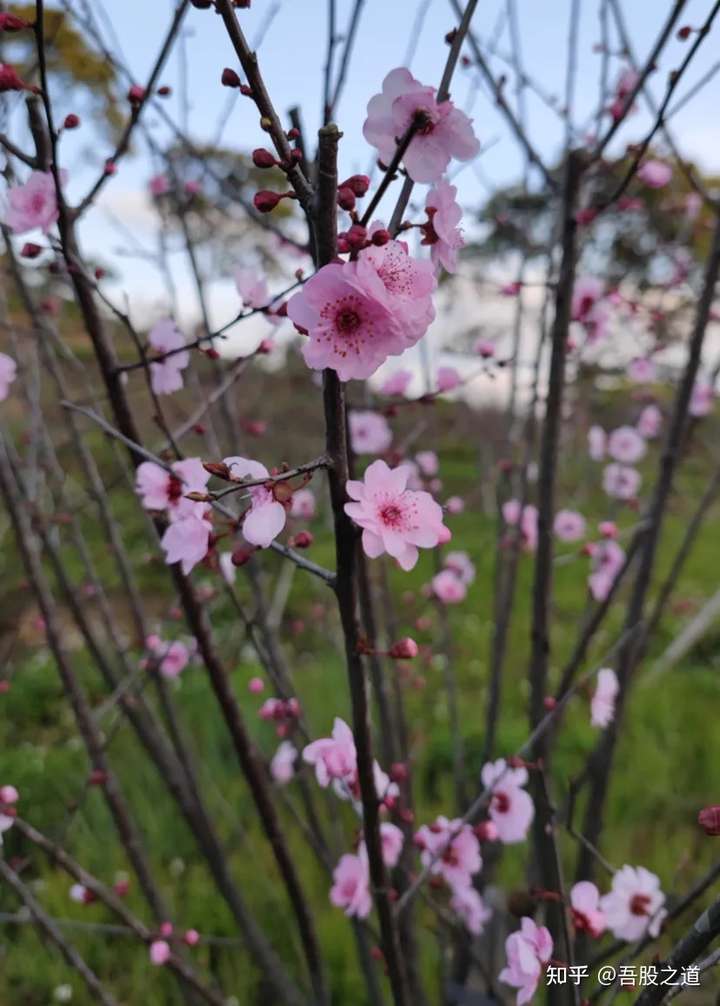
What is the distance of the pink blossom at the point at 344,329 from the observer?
655 millimetres

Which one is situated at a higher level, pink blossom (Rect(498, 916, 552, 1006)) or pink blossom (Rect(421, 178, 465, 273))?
pink blossom (Rect(421, 178, 465, 273))

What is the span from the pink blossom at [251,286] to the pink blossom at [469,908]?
112cm

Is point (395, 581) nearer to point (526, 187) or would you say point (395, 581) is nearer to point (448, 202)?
point (526, 187)

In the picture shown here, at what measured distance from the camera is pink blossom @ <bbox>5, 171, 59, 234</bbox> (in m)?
1.13

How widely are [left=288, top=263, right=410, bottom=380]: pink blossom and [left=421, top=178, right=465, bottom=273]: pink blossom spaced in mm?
100

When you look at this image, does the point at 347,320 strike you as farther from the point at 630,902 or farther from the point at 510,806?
the point at 630,902

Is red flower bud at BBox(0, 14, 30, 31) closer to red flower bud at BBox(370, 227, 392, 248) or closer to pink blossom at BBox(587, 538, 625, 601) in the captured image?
red flower bud at BBox(370, 227, 392, 248)

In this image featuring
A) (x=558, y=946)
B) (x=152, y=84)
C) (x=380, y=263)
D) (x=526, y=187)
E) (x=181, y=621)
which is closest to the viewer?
(x=380, y=263)

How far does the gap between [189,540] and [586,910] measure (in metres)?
0.82

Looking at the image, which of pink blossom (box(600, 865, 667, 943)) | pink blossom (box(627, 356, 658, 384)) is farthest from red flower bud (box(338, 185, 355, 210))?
pink blossom (box(627, 356, 658, 384))

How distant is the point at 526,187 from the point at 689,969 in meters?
1.78

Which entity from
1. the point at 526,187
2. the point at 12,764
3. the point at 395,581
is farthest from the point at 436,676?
the point at 526,187

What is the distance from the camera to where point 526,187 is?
6.57ft

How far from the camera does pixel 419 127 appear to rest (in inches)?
27.7
